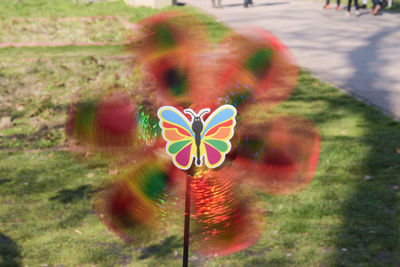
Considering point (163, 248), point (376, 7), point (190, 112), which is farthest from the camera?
point (376, 7)

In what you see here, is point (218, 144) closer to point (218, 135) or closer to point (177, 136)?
point (218, 135)

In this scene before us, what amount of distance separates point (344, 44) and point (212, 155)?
9.62 m

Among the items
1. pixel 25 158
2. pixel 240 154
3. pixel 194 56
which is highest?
pixel 194 56

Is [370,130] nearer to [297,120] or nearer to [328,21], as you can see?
[297,120]

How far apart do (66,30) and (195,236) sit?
35.0 feet

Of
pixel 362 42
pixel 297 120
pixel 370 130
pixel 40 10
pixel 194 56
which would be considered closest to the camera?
pixel 194 56

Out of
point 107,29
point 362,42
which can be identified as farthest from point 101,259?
point 107,29

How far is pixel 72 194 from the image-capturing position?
4770 mm

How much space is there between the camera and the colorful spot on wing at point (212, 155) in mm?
1772

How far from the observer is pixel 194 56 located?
1.83 m

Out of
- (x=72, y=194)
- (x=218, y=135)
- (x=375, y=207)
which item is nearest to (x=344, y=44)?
(x=375, y=207)

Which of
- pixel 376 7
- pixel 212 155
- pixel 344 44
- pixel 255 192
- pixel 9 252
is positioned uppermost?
pixel 212 155

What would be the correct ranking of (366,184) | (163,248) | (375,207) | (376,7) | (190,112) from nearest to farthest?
(190,112) < (163,248) < (375,207) < (366,184) < (376,7)

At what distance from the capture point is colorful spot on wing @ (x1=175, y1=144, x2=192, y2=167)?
5.73ft
